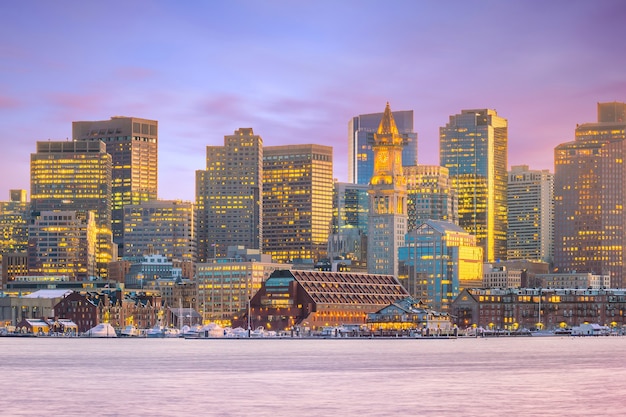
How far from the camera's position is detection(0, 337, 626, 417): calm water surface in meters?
93.9

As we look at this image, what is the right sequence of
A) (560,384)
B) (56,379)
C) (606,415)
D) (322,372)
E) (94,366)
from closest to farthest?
1. (606,415)
2. (560,384)
3. (56,379)
4. (322,372)
5. (94,366)

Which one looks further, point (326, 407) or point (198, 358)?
point (198, 358)

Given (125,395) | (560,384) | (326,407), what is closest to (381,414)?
(326,407)

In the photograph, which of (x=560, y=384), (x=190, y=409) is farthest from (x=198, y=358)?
(x=190, y=409)

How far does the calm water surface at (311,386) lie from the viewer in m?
93.9

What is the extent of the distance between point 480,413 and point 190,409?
66.6 ft

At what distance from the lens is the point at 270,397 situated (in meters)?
103

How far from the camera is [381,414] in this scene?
90.2 metres

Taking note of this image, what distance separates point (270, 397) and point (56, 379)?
31.5 m

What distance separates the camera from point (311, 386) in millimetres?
115125

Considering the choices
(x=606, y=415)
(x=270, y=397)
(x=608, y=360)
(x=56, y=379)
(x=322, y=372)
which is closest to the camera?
(x=606, y=415)

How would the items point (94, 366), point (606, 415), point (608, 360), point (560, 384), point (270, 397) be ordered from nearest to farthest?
1. point (606, 415)
2. point (270, 397)
3. point (560, 384)
4. point (94, 366)
5. point (608, 360)

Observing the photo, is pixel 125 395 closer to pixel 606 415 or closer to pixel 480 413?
pixel 480 413

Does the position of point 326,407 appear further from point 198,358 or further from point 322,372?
point 198,358
